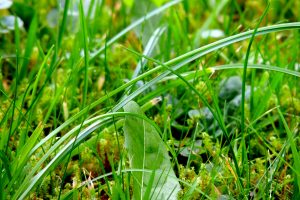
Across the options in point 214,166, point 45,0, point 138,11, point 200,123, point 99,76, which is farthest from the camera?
point 45,0

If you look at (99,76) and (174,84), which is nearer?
(174,84)

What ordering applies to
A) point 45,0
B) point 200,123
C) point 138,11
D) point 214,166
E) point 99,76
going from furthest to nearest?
point 45,0, point 138,11, point 99,76, point 200,123, point 214,166

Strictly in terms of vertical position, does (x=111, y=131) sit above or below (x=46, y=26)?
below

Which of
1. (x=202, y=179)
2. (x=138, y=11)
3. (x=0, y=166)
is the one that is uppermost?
(x=138, y=11)

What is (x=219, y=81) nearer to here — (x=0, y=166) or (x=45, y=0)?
(x=0, y=166)

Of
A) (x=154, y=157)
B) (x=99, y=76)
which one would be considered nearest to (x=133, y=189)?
(x=154, y=157)
